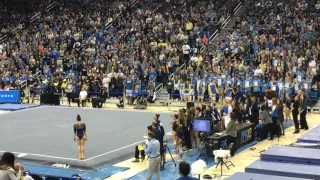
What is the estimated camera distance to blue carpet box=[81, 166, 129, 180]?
53.7 feet

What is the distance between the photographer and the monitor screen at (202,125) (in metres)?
18.3

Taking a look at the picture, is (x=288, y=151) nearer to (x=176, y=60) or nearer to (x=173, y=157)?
(x=173, y=157)

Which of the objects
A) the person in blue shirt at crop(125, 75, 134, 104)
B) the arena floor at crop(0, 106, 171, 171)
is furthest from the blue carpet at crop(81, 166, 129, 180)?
the person in blue shirt at crop(125, 75, 134, 104)

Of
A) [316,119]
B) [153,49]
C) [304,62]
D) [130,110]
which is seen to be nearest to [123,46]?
[153,49]

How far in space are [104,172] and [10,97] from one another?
17.3 meters

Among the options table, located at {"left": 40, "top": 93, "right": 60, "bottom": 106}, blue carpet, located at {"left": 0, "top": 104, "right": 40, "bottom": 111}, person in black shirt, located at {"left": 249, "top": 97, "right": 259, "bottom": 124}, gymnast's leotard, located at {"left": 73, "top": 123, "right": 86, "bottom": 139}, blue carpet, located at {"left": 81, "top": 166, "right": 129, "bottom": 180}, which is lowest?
blue carpet, located at {"left": 81, "top": 166, "right": 129, "bottom": 180}

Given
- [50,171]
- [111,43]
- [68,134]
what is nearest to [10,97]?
[111,43]

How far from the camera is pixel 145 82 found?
105ft

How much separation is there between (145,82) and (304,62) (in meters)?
9.02

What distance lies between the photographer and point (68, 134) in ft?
72.9

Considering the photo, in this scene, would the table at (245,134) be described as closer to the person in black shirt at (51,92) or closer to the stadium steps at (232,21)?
the person in black shirt at (51,92)

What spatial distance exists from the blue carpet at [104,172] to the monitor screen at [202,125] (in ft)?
9.28

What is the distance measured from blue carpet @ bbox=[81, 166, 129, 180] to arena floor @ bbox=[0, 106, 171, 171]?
0.41m

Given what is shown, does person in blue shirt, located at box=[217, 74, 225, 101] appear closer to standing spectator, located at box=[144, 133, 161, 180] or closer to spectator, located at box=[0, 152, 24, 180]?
standing spectator, located at box=[144, 133, 161, 180]
